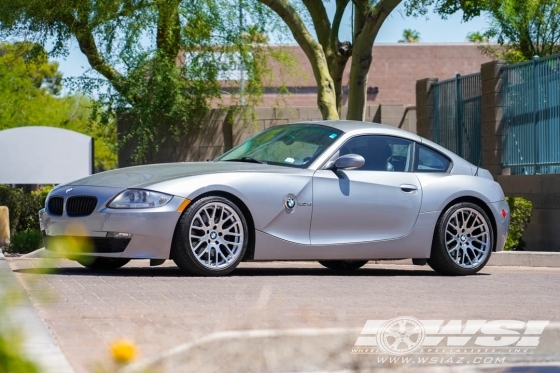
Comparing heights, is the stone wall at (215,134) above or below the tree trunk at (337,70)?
below

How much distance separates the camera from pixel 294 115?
22.5m

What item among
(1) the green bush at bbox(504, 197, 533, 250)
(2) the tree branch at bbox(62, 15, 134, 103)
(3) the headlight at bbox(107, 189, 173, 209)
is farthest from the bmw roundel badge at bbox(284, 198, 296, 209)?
(2) the tree branch at bbox(62, 15, 134, 103)

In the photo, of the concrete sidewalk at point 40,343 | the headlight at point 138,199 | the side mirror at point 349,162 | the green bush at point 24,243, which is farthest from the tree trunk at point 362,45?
the concrete sidewalk at point 40,343

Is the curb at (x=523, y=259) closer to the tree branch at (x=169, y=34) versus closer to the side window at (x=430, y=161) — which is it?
the side window at (x=430, y=161)

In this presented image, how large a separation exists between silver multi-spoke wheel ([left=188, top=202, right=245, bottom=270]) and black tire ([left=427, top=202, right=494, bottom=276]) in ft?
6.94

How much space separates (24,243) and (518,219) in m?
7.97

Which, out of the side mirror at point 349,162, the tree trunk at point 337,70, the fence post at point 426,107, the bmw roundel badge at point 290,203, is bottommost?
the bmw roundel badge at point 290,203

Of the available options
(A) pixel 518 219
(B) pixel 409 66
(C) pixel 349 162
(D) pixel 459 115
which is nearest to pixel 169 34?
(D) pixel 459 115

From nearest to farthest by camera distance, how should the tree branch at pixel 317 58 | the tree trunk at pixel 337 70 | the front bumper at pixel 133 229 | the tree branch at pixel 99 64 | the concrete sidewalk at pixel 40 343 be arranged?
the concrete sidewalk at pixel 40 343
the front bumper at pixel 133 229
the tree branch at pixel 317 58
the tree trunk at pixel 337 70
the tree branch at pixel 99 64

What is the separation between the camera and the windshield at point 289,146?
379 inches

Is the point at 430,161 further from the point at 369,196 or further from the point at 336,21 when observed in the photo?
the point at 336,21

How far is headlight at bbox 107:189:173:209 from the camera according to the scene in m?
8.56

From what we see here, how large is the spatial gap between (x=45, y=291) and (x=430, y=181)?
7.67 meters

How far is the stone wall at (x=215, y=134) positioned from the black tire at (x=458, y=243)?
12267 mm
